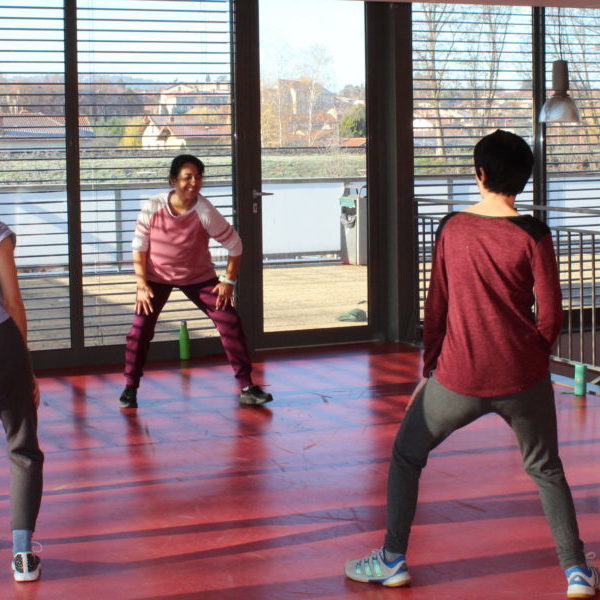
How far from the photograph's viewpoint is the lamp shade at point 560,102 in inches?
284

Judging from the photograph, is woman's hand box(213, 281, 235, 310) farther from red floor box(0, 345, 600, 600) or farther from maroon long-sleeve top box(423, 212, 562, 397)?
maroon long-sleeve top box(423, 212, 562, 397)

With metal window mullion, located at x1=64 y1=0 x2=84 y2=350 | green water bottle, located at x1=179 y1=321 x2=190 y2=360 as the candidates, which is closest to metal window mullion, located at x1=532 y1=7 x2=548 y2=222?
green water bottle, located at x1=179 y1=321 x2=190 y2=360

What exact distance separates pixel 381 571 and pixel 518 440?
633 mm

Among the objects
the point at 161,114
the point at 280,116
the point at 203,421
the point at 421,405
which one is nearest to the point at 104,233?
the point at 161,114

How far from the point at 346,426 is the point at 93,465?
1.33 m

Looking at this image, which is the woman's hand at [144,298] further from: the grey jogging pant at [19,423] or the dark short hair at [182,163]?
the grey jogging pant at [19,423]

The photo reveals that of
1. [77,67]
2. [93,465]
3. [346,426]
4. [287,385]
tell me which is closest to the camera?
[93,465]

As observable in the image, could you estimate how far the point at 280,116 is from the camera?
786cm

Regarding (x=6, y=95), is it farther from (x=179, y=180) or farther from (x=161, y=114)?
(x=179, y=180)

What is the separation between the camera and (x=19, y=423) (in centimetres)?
359

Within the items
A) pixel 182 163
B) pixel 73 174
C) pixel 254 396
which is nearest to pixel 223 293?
pixel 254 396

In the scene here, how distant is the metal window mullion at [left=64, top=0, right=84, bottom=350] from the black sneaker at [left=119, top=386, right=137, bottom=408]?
1368mm

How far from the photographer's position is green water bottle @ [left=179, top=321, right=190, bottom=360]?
765 centimetres

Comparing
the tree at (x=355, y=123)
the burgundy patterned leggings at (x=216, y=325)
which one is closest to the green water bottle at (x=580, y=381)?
the burgundy patterned leggings at (x=216, y=325)
